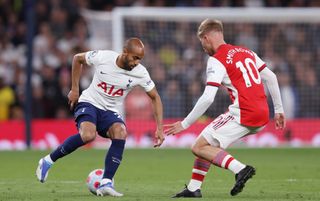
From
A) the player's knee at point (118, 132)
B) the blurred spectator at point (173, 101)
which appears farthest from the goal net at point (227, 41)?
the player's knee at point (118, 132)

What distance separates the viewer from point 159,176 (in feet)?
45.1

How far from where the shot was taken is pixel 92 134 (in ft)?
35.6

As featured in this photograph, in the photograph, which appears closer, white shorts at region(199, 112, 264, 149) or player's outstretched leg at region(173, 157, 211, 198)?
white shorts at region(199, 112, 264, 149)

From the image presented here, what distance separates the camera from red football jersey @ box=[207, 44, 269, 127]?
10.3 metres

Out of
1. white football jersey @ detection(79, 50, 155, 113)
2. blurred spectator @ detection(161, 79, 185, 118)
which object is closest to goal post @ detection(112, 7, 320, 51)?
blurred spectator @ detection(161, 79, 185, 118)

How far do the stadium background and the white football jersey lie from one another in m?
9.25

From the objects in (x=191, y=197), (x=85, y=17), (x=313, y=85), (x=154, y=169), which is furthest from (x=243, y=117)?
(x=85, y=17)

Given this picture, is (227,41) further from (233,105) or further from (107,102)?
(233,105)

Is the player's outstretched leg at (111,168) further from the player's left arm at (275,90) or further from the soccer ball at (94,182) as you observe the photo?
the player's left arm at (275,90)

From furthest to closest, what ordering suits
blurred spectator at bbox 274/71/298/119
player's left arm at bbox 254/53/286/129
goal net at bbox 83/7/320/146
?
blurred spectator at bbox 274/71/298/119
goal net at bbox 83/7/320/146
player's left arm at bbox 254/53/286/129

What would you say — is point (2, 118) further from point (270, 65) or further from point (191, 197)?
point (191, 197)

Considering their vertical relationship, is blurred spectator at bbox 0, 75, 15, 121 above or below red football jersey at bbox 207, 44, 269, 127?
below

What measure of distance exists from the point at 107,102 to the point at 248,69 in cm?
182

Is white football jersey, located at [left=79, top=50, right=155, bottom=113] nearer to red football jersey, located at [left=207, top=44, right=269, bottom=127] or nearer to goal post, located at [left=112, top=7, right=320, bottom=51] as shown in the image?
red football jersey, located at [left=207, top=44, right=269, bottom=127]
